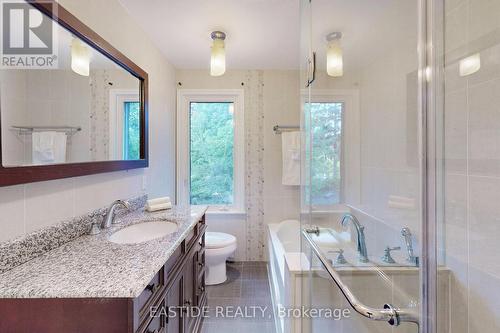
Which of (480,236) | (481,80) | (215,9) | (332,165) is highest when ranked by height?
(215,9)

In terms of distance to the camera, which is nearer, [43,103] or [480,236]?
[480,236]

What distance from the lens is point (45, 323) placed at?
766mm

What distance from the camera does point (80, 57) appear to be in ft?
4.17

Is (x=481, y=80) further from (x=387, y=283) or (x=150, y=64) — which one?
(x=150, y=64)

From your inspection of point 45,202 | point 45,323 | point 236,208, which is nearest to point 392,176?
point 45,323

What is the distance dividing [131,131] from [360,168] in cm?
158

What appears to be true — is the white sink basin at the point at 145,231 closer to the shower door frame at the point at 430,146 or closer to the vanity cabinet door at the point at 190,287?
the vanity cabinet door at the point at 190,287

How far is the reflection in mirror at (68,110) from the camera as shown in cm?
92

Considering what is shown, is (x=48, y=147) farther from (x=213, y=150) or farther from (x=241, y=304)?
(x=213, y=150)

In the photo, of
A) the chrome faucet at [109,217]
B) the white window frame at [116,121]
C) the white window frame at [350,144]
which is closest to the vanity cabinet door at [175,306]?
the chrome faucet at [109,217]

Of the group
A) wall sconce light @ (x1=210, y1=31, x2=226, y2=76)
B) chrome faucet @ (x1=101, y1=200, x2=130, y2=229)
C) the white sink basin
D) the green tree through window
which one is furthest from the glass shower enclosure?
the green tree through window

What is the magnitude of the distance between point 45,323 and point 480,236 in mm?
1374

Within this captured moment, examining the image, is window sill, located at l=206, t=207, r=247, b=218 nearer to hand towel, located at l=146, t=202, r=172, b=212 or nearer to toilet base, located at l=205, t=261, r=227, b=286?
toilet base, located at l=205, t=261, r=227, b=286

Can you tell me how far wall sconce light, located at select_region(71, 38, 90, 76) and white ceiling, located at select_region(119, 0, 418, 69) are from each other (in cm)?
68
